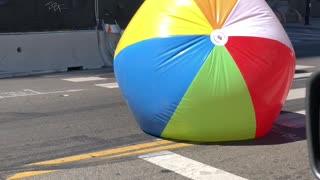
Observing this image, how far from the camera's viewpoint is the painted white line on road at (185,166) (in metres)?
4.75

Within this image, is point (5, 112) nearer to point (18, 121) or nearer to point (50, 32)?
point (18, 121)

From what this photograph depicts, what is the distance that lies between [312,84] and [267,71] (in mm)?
3596

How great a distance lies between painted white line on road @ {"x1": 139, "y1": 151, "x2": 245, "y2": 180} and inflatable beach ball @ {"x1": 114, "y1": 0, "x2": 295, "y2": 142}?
0.48 m

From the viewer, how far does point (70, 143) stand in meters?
6.04

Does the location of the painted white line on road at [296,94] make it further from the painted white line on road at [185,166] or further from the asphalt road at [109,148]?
the painted white line on road at [185,166]

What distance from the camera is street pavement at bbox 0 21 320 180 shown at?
4879 mm

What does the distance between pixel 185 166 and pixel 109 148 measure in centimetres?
109

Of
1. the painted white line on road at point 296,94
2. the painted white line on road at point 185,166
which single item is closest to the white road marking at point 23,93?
the painted white line on road at point 296,94

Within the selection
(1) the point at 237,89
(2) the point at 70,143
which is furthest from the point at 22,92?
(1) the point at 237,89

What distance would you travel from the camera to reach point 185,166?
5047 millimetres

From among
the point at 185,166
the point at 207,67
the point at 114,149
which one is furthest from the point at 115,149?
the point at 207,67

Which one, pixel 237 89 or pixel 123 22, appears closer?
pixel 237 89

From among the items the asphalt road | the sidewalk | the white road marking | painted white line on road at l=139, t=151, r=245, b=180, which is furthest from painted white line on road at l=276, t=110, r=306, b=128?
the sidewalk

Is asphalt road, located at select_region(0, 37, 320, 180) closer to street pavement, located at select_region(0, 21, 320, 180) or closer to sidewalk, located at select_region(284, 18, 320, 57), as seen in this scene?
street pavement, located at select_region(0, 21, 320, 180)
